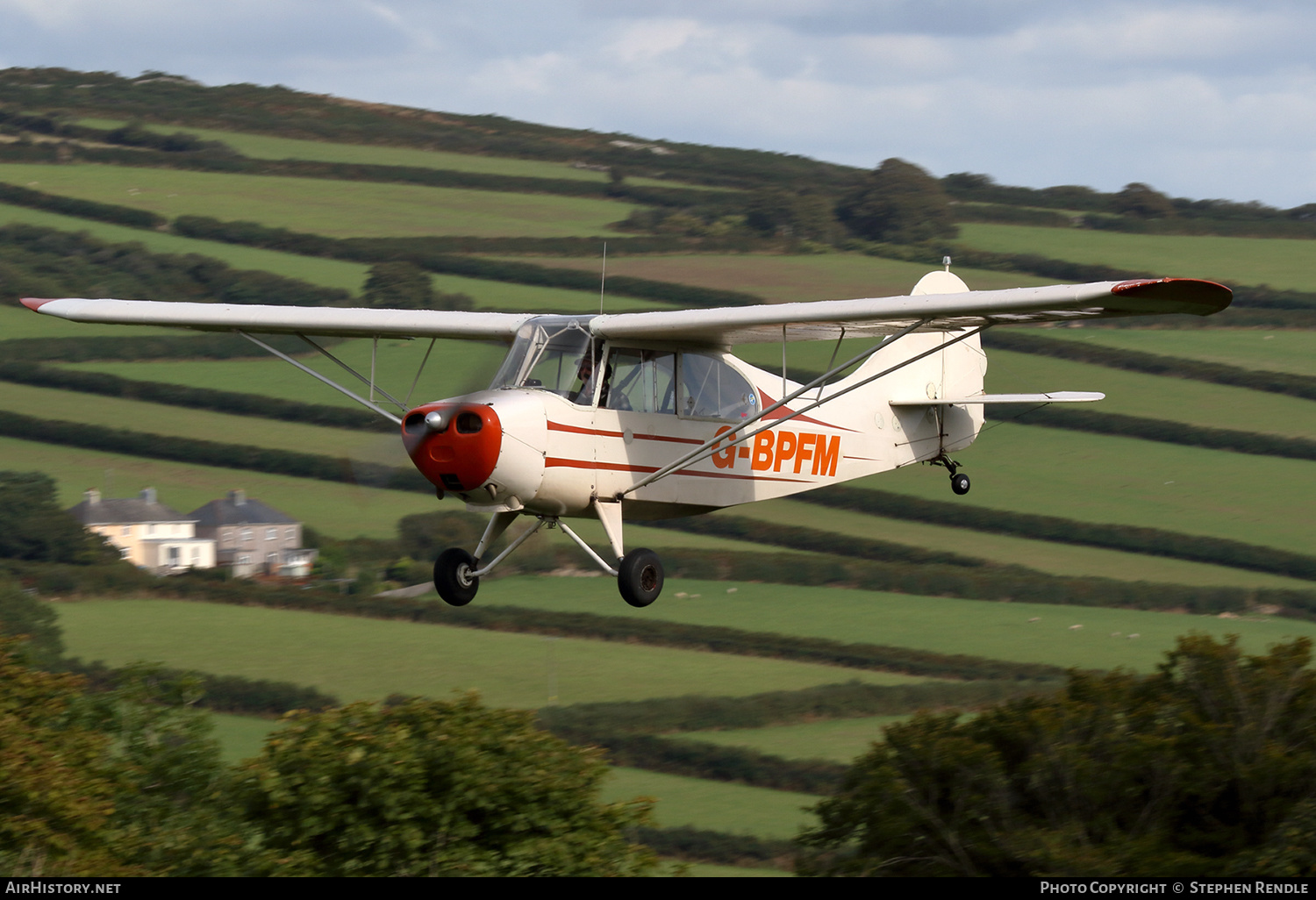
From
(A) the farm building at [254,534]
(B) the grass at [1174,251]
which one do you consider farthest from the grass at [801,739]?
(B) the grass at [1174,251]

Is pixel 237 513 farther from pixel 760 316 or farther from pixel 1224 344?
pixel 760 316

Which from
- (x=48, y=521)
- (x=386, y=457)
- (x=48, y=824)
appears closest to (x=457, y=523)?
(x=48, y=521)

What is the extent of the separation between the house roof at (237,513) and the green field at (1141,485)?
29.7 metres

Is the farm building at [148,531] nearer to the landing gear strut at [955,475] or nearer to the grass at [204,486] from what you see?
the grass at [204,486]

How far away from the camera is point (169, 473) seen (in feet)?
264

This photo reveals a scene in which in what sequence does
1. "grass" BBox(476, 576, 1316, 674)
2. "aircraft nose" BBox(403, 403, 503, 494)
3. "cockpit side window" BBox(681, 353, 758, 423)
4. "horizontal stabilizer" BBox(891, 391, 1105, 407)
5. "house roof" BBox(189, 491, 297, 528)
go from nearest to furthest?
"aircraft nose" BBox(403, 403, 503, 494) < "cockpit side window" BBox(681, 353, 758, 423) < "horizontal stabilizer" BBox(891, 391, 1105, 407) < "grass" BBox(476, 576, 1316, 674) < "house roof" BBox(189, 491, 297, 528)

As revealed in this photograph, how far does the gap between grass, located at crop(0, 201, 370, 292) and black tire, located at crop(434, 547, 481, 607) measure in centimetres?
7680

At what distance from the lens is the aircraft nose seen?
15.4 meters

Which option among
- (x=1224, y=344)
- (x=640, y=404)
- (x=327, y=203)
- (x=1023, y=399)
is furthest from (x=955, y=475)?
(x=327, y=203)

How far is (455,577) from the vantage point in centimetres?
1709

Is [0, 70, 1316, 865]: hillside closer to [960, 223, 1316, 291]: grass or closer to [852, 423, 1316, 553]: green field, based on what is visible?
[852, 423, 1316, 553]: green field

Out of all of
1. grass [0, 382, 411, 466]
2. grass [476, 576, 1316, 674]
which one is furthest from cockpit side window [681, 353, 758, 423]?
grass [0, 382, 411, 466]

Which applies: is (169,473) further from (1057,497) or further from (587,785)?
(587,785)

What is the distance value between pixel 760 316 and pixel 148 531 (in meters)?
65.9
